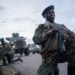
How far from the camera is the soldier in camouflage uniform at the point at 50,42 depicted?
436 centimetres

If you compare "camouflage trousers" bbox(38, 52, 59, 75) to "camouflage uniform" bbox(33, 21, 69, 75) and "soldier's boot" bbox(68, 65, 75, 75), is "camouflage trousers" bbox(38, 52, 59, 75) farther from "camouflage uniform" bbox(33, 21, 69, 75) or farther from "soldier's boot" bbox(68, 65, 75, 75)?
"soldier's boot" bbox(68, 65, 75, 75)

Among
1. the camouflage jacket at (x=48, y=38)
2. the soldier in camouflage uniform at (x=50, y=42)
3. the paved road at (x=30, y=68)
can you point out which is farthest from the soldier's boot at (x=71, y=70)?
the paved road at (x=30, y=68)

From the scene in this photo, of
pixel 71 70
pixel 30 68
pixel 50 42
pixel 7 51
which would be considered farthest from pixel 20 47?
pixel 50 42

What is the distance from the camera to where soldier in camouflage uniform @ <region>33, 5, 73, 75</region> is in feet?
14.3

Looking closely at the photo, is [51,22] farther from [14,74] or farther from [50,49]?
[14,74]

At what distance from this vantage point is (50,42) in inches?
174

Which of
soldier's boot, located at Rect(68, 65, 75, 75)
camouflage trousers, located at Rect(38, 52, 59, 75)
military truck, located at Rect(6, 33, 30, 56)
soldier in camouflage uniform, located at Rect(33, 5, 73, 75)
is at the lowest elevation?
military truck, located at Rect(6, 33, 30, 56)

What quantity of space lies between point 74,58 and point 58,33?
491 millimetres

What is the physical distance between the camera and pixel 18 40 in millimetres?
32938

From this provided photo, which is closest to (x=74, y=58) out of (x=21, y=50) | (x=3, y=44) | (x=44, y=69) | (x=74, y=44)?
(x=74, y=44)

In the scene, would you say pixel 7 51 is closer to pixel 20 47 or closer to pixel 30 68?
pixel 30 68

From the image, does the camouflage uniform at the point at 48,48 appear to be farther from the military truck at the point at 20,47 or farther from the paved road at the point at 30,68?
the military truck at the point at 20,47

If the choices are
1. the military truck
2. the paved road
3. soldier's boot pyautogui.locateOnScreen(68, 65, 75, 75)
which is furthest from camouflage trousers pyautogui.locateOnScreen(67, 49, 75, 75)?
the military truck

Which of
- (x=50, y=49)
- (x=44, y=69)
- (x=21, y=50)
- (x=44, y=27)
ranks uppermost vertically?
(x=44, y=27)
